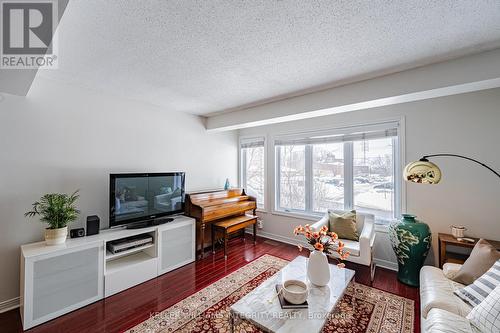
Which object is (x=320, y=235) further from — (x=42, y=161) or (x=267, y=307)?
(x=42, y=161)

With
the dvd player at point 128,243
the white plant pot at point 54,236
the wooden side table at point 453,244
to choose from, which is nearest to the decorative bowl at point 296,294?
the wooden side table at point 453,244

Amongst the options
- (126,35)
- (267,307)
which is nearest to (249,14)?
(126,35)

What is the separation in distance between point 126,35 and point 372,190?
3.56 meters

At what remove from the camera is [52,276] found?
6.45 ft

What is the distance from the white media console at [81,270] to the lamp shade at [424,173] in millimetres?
3071

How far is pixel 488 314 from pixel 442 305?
0.84 feet

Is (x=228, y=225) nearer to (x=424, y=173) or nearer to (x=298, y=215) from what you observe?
(x=298, y=215)

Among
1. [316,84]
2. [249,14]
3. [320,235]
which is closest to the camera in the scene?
[249,14]

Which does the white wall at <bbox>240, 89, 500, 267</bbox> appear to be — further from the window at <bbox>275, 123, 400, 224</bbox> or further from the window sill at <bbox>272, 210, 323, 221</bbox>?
the window sill at <bbox>272, 210, 323, 221</bbox>

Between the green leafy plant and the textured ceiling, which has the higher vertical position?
the textured ceiling

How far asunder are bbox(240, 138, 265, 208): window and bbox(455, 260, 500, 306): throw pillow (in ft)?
10.5

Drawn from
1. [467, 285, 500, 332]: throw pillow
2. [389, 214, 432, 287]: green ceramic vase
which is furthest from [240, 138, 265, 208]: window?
[467, 285, 500, 332]: throw pillow

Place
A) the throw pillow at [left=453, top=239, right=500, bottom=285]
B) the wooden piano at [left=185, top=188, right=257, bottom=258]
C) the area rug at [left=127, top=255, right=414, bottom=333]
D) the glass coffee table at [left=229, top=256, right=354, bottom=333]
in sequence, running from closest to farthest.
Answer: the glass coffee table at [left=229, top=256, right=354, bottom=333]
the throw pillow at [left=453, top=239, right=500, bottom=285]
the area rug at [left=127, top=255, right=414, bottom=333]
the wooden piano at [left=185, top=188, right=257, bottom=258]

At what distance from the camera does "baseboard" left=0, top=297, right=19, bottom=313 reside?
2044mm
